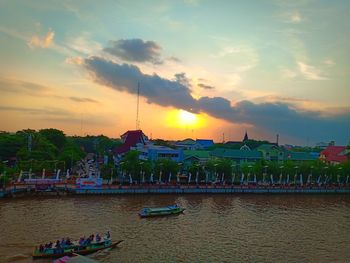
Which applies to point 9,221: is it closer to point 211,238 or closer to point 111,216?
point 111,216

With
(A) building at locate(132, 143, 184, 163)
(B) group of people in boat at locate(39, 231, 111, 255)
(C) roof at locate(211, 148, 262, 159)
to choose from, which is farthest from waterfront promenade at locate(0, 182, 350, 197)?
(B) group of people in boat at locate(39, 231, 111, 255)

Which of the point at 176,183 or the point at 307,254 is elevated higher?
the point at 176,183

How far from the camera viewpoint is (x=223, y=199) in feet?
219

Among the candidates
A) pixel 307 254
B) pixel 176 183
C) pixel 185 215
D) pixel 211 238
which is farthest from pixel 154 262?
pixel 176 183

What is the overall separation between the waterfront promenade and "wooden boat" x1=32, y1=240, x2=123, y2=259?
3127cm

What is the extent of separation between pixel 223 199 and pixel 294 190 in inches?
769

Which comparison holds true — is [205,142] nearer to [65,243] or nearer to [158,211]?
[158,211]

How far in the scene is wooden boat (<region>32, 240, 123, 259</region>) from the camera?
32188 mm

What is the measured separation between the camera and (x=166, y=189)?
70812 mm

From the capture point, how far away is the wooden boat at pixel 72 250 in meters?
32.2

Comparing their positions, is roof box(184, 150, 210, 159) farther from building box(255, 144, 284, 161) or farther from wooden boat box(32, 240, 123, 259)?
wooden boat box(32, 240, 123, 259)

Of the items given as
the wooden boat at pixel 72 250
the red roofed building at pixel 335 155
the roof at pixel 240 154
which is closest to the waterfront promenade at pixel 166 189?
the roof at pixel 240 154

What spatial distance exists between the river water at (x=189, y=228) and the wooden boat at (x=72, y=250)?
798 mm

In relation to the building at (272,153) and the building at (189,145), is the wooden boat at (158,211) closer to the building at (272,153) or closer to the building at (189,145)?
the building at (272,153)
